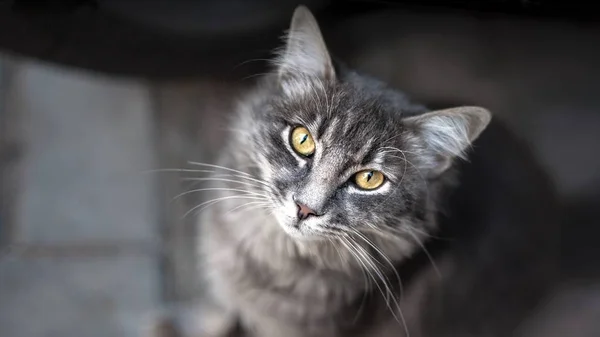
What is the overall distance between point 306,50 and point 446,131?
0.34 m

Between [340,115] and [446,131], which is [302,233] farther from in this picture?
[446,131]

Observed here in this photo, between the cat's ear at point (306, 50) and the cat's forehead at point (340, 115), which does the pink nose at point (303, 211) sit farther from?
the cat's ear at point (306, 50)

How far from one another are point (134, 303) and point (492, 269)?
101 centimetres

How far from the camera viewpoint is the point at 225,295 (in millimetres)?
1702

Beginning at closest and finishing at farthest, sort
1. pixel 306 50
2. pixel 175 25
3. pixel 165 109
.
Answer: pixel 306 50, pixel 175 25, pixel 165 109

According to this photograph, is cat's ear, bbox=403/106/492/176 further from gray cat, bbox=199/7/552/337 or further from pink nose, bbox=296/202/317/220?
pink nose, bbox=296/202/317/220

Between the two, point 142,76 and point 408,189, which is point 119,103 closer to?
point 142,76

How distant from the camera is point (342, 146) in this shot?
1208 millimetres

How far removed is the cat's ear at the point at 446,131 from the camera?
1.21 m

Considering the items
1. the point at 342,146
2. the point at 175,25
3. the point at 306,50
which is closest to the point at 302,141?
the point at 342,146

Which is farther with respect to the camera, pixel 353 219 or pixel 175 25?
pixel 175 25

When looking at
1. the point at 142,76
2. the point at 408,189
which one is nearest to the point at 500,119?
the point at 408,189

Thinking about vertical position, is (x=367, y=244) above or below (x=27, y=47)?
below

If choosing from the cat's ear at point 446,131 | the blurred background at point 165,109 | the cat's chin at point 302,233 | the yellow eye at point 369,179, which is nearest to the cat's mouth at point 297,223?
the cat's chin at point 302,233
